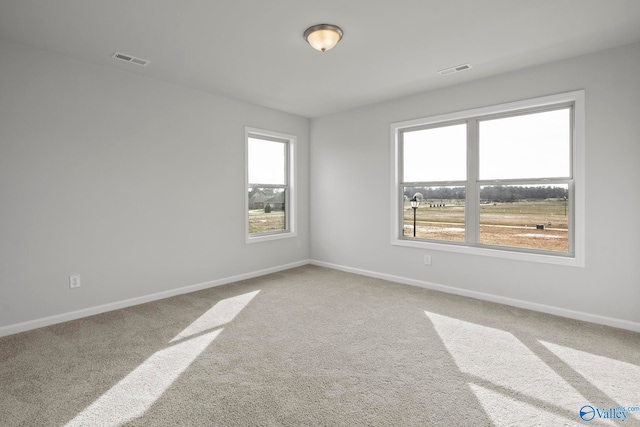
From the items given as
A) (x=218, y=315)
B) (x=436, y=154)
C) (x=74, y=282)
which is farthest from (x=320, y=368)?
(x=436, y=154)

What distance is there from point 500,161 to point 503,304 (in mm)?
1637

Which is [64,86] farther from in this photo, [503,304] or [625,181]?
[625,181]

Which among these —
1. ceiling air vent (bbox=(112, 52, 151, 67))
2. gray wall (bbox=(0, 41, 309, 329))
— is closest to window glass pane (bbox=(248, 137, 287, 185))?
gray wall (bbox=(0, 41, 309, 329))

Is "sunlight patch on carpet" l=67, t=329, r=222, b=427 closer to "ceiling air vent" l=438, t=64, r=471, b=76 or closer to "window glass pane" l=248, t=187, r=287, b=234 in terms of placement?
"window glass pane" l=248, t=187, r=287, b=234

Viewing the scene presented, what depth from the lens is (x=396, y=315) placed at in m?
3.32

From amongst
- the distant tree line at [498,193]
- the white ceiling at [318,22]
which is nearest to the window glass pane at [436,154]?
the distant tree line at [498,193]

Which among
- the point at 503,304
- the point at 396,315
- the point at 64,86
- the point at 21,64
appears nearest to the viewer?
the point at 21,64

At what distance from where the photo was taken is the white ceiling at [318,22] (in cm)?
238

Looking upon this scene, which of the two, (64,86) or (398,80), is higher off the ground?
(398,80)

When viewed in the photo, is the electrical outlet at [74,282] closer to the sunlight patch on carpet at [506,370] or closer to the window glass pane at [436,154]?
the sunlight patch on carpet at [506,370]

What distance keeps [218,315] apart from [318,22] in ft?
9.37

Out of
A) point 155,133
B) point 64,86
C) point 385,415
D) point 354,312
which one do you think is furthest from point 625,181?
point 64,86

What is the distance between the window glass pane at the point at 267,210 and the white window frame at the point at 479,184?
6.17 ft

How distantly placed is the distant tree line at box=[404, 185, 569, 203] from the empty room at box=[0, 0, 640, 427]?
0.08ft
